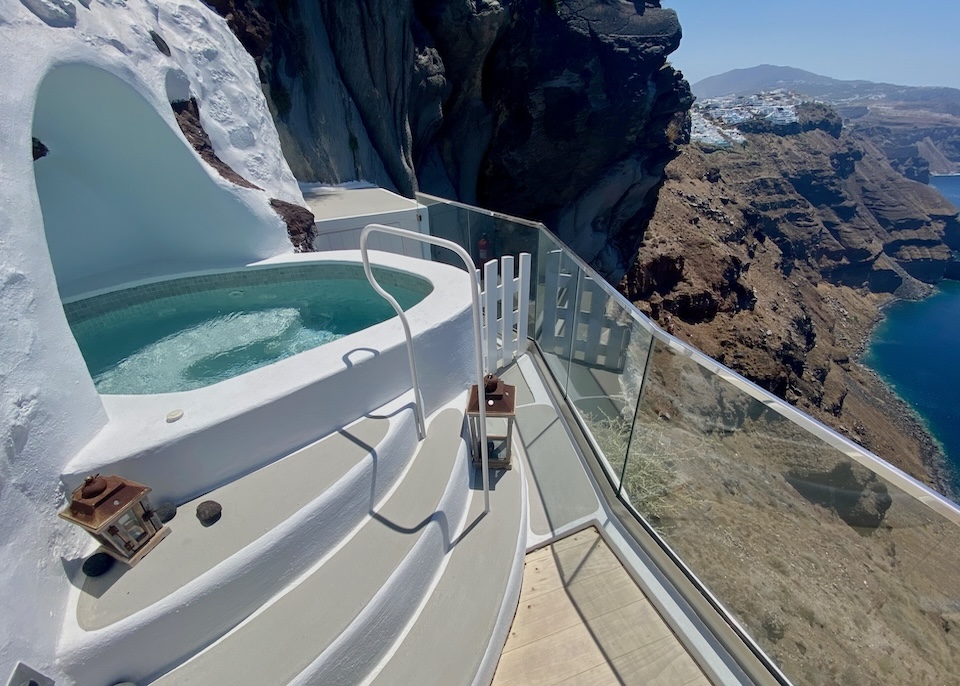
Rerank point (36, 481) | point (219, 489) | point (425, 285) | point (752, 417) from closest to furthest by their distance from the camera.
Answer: point (36, 481) < point (752, 417) < point (219, 489) < point (425, 285)

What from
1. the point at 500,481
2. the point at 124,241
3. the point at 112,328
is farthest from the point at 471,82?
the point at 500,481

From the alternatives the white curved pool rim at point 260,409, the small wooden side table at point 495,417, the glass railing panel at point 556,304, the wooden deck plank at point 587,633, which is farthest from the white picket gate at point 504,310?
the wooden deck plank at point 587,633

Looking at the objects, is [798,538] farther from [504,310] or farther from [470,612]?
[504,310]

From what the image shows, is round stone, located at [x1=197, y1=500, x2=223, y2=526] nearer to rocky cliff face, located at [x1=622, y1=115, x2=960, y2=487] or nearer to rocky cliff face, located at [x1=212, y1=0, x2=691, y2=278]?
rocky cliff face, located at [x1=212, y1=0, x2=691, y2=278]

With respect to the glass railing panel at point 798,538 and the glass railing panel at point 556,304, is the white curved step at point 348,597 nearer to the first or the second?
the glass railing panel at point 798,538

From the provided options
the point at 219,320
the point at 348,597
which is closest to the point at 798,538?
the point at 348,597

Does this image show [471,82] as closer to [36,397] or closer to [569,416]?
[569,416]

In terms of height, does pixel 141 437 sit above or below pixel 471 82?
below
